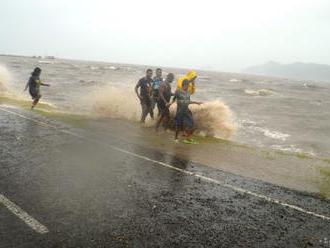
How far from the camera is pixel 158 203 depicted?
5992 mm

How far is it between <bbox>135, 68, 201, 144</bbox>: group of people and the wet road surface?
2.44 metres

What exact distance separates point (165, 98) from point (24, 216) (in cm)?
835

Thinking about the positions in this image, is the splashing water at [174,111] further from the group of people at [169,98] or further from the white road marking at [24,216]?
the white road marking at [24,216]

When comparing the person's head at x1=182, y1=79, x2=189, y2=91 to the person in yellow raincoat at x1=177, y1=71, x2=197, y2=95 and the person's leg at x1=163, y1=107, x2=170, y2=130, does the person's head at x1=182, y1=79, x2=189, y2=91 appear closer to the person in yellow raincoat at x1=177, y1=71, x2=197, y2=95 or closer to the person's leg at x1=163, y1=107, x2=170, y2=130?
the person in yellow raincoat at x1=177, y1=71, x2=197, y2=95

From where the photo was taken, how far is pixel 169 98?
13039 millimetres

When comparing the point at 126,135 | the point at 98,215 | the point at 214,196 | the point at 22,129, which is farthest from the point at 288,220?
the point at 22,129

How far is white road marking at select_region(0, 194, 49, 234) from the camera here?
480cm

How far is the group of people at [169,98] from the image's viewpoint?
38.1 feet

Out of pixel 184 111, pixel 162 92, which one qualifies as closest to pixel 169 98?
pixel 162 92

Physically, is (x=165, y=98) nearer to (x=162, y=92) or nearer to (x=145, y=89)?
(x=162, y=92)

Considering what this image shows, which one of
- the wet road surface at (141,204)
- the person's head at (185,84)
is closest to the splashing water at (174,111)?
the person's head at (185,84)

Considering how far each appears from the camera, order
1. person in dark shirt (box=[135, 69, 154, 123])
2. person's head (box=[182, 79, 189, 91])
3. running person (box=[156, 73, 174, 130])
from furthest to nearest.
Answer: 1. person in dark shirt (box=[135, 69, 154, 123])
2. running person (box=[156, 73, 174, 130])
3. person's head (box=[182, 79, 189, 91])

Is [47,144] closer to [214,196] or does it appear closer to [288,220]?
[214,196]

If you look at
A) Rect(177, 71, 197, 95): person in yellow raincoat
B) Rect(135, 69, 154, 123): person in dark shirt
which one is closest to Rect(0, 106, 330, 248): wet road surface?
→ Rect(177, 71, 197, 95): person in yellow raincoat
